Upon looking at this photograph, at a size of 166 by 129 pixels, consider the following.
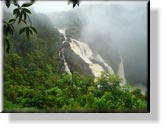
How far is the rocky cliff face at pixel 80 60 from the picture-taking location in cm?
320

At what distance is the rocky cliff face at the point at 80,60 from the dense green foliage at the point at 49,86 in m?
0.04

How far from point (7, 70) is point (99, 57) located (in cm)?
74

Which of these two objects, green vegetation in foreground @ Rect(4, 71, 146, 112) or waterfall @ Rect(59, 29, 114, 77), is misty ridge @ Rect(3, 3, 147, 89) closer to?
waterfall @ Rect(59, 29, 114, 77)

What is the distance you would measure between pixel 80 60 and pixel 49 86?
326 millimetres

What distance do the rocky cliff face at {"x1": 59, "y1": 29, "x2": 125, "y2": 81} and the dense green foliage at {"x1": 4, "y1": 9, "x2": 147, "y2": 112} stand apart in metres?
0.04

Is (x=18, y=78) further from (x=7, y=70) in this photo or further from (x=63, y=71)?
(x=63, y=71)

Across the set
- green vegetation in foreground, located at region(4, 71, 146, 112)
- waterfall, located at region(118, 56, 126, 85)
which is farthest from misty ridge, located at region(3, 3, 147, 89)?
green vegetation in foreground, located at region(4, 71, 146, 112)

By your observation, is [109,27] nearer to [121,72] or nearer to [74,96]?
[121,72]

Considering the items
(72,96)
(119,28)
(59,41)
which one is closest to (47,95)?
(72,96)

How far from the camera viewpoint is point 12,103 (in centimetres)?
313

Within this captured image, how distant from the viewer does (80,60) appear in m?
3.22

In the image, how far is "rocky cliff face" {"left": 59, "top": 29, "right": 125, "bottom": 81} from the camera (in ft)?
10.5

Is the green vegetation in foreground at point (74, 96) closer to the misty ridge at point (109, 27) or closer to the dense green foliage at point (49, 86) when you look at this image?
the dense green foliage at point (49, 86)

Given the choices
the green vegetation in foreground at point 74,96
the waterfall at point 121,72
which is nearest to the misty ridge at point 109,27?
the waterfall at point 121,72
